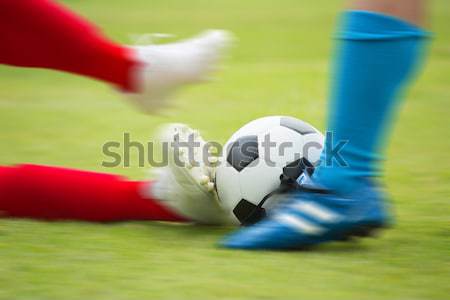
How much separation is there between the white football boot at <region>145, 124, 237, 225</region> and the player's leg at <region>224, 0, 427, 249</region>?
0.22m

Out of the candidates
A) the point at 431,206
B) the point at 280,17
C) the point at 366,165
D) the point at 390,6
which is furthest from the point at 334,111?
the point at 280,17

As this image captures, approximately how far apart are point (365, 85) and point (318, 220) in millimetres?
340

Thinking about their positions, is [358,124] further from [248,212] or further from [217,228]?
[217,228]

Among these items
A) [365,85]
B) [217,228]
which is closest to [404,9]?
[365,85]

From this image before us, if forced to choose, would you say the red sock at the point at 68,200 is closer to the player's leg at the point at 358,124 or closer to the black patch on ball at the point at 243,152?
the black patch on ball at the point at 243,152

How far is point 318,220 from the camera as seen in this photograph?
191 cm

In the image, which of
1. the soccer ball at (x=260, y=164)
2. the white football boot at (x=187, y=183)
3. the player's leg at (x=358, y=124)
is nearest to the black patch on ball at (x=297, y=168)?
the soccer ball at (x=260, y=164)

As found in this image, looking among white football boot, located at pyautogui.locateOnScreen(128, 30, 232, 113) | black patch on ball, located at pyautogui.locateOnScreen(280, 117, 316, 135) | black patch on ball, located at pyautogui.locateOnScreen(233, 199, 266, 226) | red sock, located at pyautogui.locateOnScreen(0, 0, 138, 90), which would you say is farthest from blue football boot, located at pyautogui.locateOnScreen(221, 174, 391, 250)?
Result: red sock, located at pyautogui.locateOnScreen(0, 0, 138, 90)

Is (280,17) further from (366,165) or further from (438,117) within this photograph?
(366,165)

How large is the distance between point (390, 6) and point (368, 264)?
60 centimetres

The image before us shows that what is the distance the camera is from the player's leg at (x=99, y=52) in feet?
7.29

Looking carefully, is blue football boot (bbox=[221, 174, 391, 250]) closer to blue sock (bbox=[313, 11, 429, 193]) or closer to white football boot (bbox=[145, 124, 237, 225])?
blue sock (bbox=[313, 11, 429, 193])

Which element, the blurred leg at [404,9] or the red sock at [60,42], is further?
the red sock at [60,42]

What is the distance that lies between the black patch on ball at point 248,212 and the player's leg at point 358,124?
5.4 inches
